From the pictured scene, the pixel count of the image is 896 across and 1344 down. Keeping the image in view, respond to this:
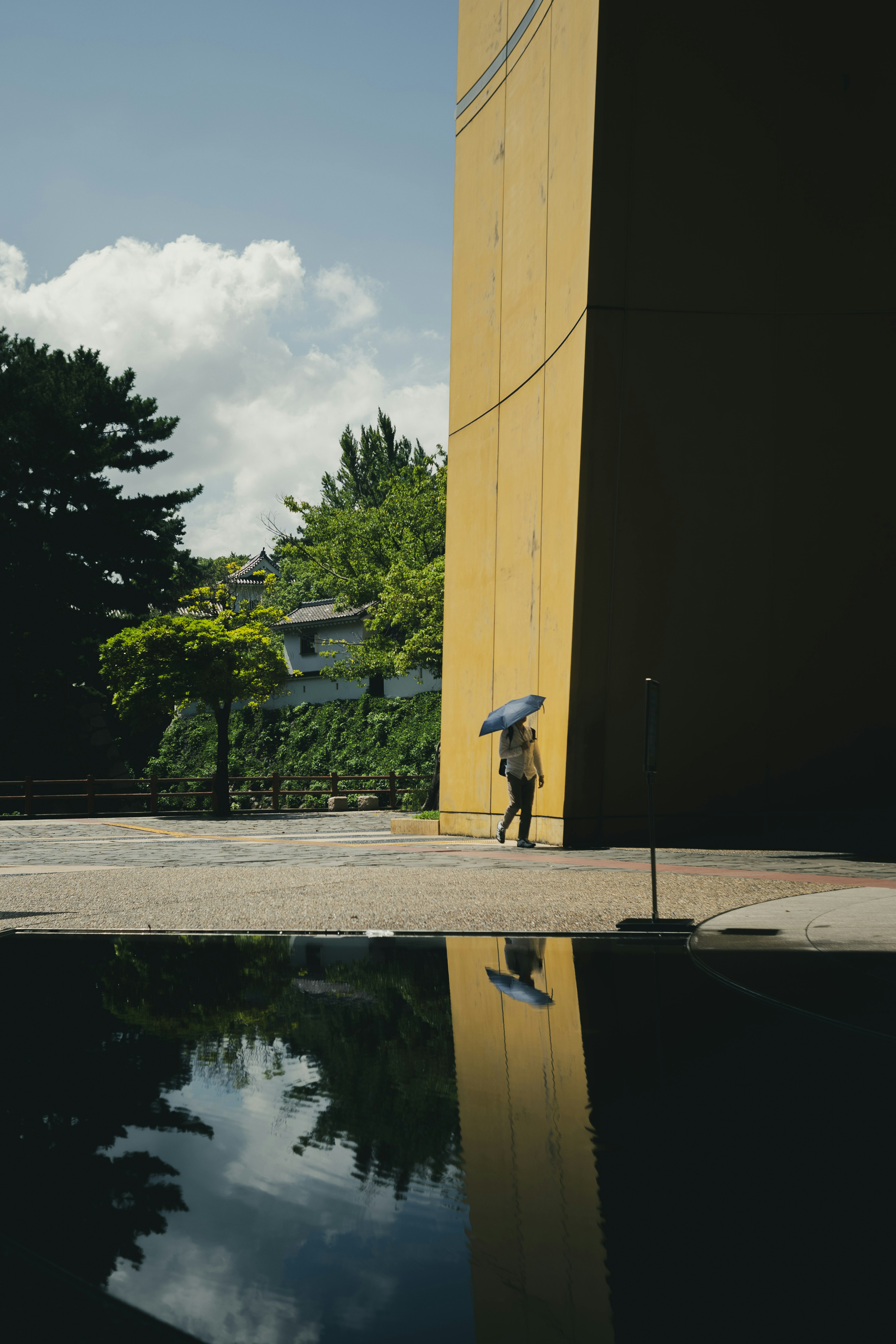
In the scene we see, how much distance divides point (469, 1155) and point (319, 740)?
3952 cm

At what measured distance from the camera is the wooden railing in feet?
88.6

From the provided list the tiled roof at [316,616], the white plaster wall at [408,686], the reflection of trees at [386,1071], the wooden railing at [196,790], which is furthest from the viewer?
the tiled roof at [316,616]

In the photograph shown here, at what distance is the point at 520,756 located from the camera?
44.3ft

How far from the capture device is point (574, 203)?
14.3 metres

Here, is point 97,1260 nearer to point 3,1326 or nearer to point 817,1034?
point 3,1326

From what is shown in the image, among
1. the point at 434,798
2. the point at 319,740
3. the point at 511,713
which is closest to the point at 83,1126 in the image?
the point at 511,713

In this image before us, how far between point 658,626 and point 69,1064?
10699mm

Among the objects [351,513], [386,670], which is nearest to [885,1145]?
[386,670]

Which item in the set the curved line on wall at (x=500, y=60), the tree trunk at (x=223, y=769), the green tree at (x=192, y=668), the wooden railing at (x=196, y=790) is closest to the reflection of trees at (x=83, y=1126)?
the curved line on wall at (x=500, y=60)

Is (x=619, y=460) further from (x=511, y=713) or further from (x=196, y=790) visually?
(x=196, y=790)

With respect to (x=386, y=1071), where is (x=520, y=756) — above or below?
above

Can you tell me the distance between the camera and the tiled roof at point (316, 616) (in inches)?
1884

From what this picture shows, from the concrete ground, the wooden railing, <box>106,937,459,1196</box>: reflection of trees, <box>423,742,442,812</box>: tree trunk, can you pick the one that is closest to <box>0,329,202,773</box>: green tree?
the wooden railing

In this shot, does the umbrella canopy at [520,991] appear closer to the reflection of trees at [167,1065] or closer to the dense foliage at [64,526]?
the reflection of trees at [167,1065]
